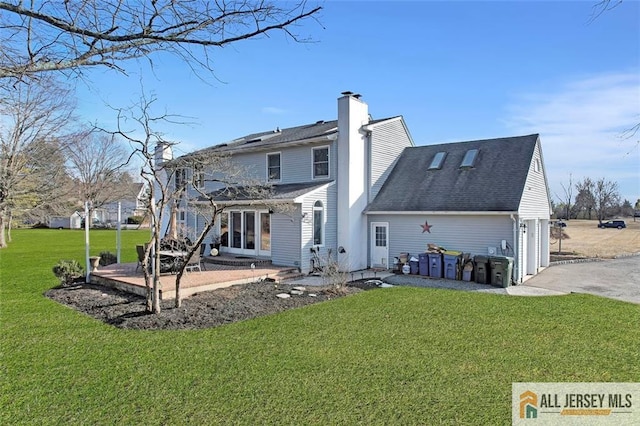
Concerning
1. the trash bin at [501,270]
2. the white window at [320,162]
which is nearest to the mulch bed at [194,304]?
the trash bin at [501,270]

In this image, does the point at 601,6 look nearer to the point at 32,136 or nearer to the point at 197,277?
the point at 197,277

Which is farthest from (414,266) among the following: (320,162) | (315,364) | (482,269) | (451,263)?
(315,364)

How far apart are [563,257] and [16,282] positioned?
2513 centimetres

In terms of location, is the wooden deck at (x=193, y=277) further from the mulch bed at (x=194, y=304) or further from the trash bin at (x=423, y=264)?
the trash bin at (x=423, y=264)

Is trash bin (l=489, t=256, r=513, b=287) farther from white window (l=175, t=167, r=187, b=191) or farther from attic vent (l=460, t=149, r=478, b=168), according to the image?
white window (l=175, t=167, r=187, b=191)

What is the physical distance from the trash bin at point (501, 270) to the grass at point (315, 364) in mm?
2856

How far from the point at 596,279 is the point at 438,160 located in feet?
24.5

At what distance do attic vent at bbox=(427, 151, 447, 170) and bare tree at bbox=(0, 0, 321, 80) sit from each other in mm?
13688

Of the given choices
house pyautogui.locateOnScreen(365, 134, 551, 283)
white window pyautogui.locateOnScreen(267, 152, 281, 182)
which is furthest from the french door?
house pyautogui.locateOnScreen(365, 134, 551, 283)

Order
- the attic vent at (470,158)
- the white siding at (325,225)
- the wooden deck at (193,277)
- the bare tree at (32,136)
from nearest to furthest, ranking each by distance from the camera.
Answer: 1. the wooden deck at (193,277)
2. the white siding at (325,225)
3. the attic vent at (470,158)
4. the bare tree at (32,136)

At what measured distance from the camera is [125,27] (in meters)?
3.43

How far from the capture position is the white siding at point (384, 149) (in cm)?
1636

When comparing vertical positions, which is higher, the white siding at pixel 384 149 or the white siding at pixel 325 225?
the white siding at pixel 384 149

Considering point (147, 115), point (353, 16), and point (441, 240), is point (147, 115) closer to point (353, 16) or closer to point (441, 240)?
point (353, 16)
